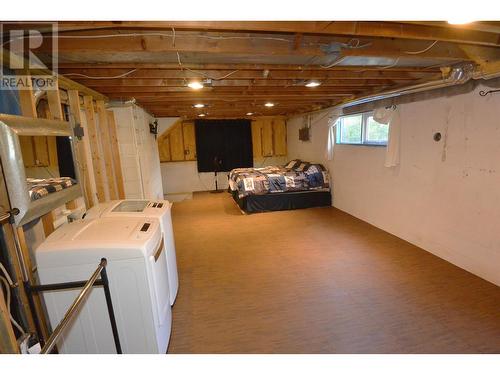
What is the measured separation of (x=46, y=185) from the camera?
1.69 m

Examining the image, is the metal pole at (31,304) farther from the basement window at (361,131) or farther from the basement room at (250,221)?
the basement window at (361,131)

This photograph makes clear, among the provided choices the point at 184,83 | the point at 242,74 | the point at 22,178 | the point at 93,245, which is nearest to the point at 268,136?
the point at 184,83

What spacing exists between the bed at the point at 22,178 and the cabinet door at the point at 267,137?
6700 mm

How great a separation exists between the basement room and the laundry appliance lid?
1 centimetres

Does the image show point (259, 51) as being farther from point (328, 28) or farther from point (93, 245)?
point (93, 245)

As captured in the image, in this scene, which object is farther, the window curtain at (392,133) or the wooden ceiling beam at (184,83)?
the window curtain at (392,133)

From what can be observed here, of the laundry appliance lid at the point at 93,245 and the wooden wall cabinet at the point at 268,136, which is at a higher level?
the wooden wall cabinet at the point at 268,136

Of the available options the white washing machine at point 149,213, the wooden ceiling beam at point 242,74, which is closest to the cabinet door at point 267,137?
the wooden ceiling beam at point 242,74

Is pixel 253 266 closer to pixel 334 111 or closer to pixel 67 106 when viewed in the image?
pixel 67 106

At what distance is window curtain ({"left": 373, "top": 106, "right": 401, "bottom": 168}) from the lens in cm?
366

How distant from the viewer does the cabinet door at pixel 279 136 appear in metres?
8.19

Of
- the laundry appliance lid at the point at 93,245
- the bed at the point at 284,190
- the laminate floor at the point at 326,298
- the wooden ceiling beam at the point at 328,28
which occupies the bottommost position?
the laminate floor at the point at 326,298

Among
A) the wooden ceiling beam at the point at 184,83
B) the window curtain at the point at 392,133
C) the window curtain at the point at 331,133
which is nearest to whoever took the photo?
the wooden ceiling beam at the point at 184,83

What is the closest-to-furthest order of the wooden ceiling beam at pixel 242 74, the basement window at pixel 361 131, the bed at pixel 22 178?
1. the bed at pixel 22 178
2. the wooden ceiling beam at pixel 242 74
3. the basement window at pixel 361 131
